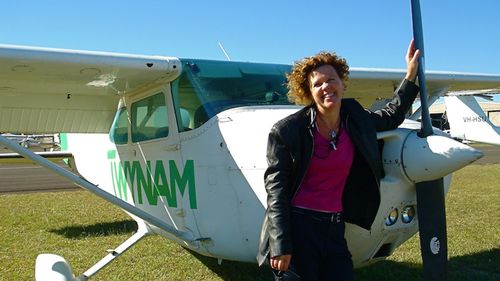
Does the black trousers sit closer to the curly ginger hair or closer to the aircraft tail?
the curly ginger hair

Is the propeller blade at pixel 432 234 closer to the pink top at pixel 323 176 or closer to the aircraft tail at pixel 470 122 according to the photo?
the pink top at pixel 323 176

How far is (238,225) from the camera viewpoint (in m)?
3.52

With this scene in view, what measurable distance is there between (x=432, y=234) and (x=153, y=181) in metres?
2.65

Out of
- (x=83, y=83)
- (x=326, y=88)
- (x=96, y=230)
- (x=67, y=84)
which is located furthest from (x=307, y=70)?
(x=96, y=230)

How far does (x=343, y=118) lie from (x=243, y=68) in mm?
1932

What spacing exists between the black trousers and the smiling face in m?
0.52

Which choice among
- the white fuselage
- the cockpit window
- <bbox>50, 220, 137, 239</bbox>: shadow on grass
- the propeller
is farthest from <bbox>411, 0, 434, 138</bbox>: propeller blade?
<bbox>50, 220, 137, 239</bbox>: shadow on grass

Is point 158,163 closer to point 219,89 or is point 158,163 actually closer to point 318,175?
point 219,89

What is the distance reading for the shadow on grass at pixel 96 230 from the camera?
23.6 feet

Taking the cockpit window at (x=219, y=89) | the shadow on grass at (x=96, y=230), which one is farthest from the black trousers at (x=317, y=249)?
the shadow on grass at (x=96, y=230)

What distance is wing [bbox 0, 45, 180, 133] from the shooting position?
397 cm

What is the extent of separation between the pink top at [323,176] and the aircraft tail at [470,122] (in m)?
17.4

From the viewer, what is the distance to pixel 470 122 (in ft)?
65.8

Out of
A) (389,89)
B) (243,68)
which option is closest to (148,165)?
(243,68)
